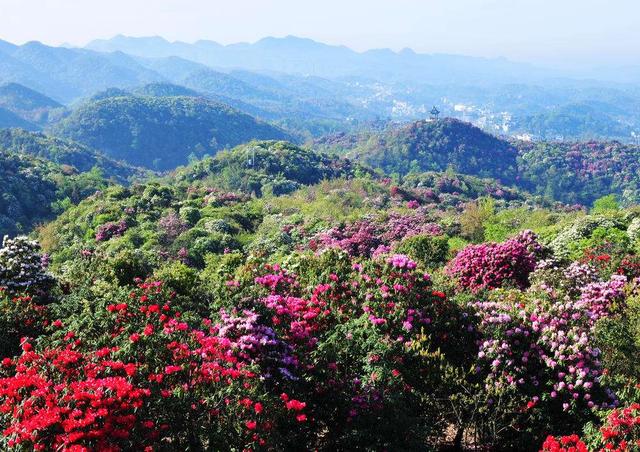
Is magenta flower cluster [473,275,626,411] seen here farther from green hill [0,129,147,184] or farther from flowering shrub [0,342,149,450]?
green hill [0,129,147,184]

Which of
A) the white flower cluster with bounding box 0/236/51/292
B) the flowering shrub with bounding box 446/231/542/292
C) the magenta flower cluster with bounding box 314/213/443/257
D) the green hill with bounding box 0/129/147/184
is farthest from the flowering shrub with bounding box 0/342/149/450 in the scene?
the green hill with bounding box 0/129/147/184

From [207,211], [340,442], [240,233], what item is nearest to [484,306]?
[340,442]

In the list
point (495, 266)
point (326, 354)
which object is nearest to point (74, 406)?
point (326, 354)

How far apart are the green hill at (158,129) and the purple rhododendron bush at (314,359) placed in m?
155

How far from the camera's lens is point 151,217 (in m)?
31.1

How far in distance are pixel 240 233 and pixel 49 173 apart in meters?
42.7

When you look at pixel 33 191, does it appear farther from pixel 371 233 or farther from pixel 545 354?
pixel 545 354

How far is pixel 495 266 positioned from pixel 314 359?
6.81m

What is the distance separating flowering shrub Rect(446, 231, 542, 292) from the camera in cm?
1200

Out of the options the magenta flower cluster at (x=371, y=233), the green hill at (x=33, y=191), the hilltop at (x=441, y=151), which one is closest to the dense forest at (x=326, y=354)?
the magenta flower cluster at (x=371, y=233)

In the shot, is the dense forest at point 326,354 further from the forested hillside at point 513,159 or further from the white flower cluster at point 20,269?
the forested hillside at point 513,159

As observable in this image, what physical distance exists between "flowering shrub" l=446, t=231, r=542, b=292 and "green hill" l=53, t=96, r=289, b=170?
501ft

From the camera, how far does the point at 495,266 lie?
1214cm

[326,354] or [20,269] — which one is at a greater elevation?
[326,354]
